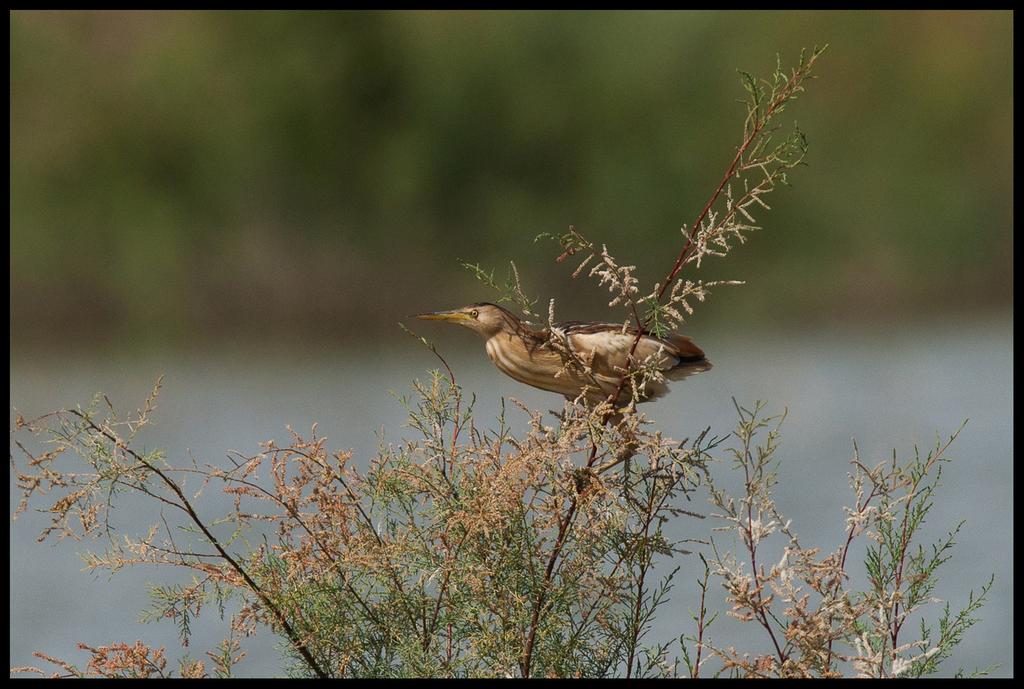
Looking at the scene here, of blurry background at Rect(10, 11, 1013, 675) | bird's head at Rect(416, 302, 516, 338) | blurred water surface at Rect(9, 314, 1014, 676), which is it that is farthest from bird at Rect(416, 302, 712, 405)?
blurry background at Rect(10, 11, 1013, 675)

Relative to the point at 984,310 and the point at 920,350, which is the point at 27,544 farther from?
the point at 984,310

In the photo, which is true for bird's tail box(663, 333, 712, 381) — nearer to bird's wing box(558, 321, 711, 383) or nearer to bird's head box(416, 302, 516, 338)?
bird's wing box(558, 321, 711, 383)

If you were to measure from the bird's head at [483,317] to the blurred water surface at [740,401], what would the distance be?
14.4 ft

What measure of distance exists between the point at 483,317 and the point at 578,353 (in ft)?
1.02

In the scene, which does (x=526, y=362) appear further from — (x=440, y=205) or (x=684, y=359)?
(x=440, y=205)

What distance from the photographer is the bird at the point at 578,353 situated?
1819mm

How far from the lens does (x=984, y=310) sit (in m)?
12.5

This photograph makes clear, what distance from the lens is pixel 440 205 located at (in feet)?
36.0

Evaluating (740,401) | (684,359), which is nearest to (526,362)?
(684,359)

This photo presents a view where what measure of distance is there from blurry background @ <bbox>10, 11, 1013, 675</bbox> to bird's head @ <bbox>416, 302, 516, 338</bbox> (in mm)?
7485

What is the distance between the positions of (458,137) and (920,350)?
489 cm

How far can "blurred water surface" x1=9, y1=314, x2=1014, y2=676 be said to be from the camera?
7.26 meters

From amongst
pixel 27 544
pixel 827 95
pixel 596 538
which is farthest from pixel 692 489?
pixel 827 95

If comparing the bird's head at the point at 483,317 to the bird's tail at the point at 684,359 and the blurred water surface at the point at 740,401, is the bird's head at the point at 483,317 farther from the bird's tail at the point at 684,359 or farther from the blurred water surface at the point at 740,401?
the blurred water surface at the point at 740,401
